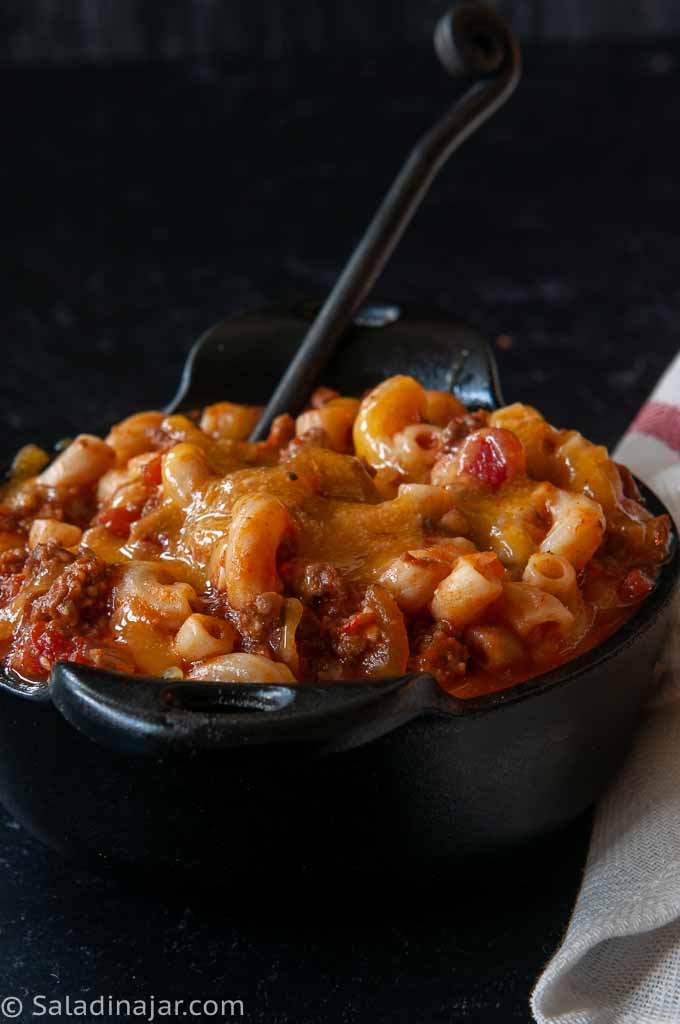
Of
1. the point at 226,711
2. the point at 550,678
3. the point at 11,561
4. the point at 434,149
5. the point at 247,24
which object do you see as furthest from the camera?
the point at 247,24

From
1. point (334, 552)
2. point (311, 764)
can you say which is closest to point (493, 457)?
point (334, 552)

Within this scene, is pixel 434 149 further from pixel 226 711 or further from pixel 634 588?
pixel 226 711

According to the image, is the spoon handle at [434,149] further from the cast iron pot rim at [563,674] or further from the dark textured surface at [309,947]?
the dark textured surface at [309,947]

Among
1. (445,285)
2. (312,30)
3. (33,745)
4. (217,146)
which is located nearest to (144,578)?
(33,745)

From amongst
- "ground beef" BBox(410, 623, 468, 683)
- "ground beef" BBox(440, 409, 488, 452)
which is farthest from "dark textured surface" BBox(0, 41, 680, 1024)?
"ground beef" BBox(440, 409, 488, 452)

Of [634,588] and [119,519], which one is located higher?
[634,588]
